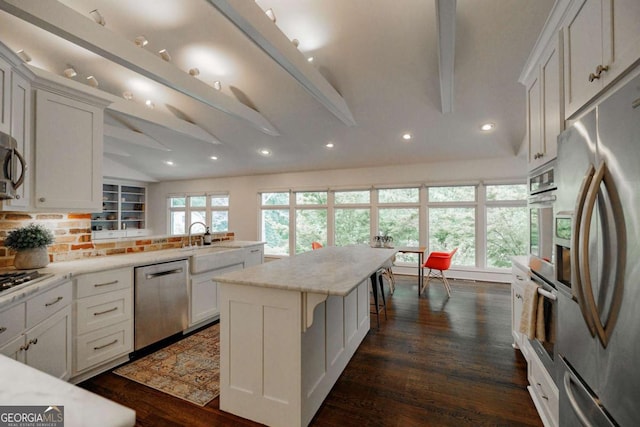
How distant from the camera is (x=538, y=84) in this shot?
1910mm

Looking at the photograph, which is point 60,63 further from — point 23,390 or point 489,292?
point 489,292

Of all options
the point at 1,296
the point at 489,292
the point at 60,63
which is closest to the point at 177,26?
the point at 60,63

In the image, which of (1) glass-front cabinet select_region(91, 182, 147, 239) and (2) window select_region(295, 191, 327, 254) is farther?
(1) glass-front cabinet select_region(91, 182, 147, 239)

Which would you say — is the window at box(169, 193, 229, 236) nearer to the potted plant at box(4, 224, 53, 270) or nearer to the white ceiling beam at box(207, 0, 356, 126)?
the white ceiling beam at box(207, 0, 356, 126)

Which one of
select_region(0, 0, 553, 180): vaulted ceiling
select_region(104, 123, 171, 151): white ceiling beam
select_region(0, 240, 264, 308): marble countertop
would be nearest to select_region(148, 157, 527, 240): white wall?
select_region(0, 0, 553, 180): vaulted ceiling

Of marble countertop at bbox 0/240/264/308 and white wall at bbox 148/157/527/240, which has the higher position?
white wall at bbox 148/157/527/240

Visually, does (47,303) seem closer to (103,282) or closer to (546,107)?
(103,282)

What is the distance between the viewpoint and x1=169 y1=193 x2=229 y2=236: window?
26.9ft

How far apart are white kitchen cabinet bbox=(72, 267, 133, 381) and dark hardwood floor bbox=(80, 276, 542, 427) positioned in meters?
0.17

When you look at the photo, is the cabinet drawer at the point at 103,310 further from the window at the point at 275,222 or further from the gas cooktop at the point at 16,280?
the window at the point at 275,222

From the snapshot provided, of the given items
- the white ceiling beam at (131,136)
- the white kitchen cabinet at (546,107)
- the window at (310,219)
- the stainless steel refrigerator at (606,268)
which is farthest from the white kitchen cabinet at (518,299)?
the white ceiling beam at (131,136)

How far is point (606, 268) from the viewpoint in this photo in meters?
0.87

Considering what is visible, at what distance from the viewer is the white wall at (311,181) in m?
5.39

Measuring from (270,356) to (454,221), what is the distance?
5.26m
